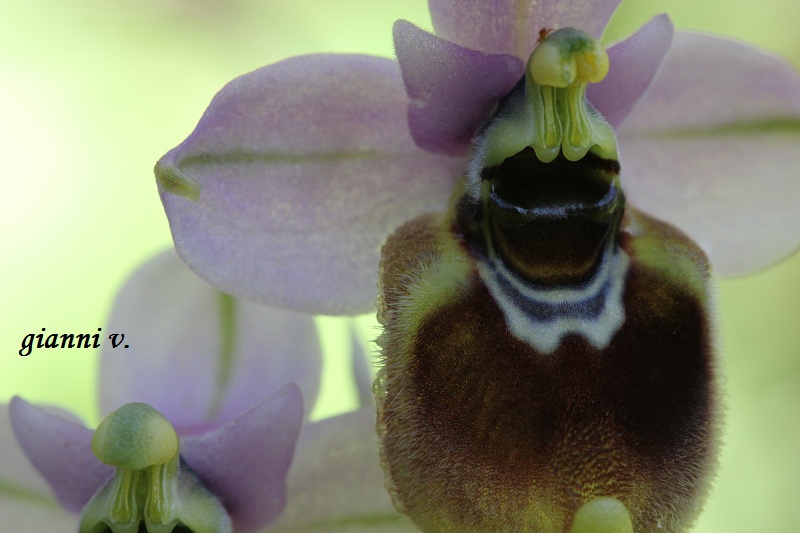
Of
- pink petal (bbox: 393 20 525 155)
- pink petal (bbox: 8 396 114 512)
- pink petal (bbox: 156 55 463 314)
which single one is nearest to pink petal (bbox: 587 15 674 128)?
pink petal (bbox: 393 20 525 155)

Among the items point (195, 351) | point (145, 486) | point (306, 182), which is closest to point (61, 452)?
point (145, 486)

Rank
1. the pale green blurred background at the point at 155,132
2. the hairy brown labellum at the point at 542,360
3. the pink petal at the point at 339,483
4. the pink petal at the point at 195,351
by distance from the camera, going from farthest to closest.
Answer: the pale green blurred background at the point at 155,132, the pink petal at the point at 195,351, the pink petal at the point at 339,483, the hairy brown labellum at the point at 542,360

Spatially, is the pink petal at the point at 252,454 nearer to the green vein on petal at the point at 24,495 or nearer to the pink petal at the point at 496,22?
the green vein on petal at the point at 24,495

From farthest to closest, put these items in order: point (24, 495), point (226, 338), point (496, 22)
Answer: point (226, 338) → point (24, 495) → point (496, 22)

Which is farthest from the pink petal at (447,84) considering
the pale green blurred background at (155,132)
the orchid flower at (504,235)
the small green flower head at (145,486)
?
the pale green blurred background at (155,132)

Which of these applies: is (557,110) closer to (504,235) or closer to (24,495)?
(504,235)

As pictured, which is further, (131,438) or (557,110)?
(557,110)

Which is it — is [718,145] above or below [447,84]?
below
